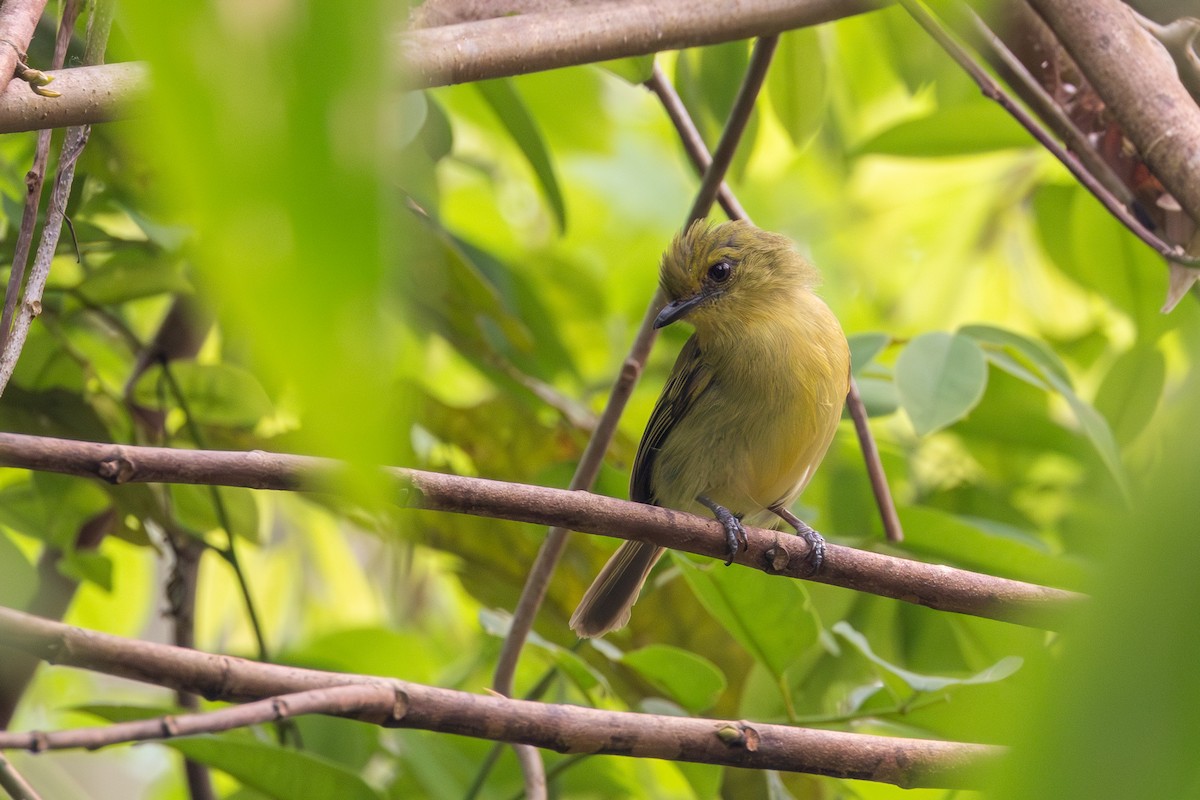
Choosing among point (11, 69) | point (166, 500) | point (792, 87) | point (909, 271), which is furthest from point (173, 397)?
point (909, 271)

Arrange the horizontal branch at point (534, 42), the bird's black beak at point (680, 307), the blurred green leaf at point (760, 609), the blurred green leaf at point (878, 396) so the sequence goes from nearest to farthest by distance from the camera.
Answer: the horizontal branch at point (534, 42)
the blurred green leaf at point (760, 609)
the blurred green leaf at point (878, 396)
the bird's black beak at point (680, 307)

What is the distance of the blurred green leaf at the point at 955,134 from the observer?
3.42 metres

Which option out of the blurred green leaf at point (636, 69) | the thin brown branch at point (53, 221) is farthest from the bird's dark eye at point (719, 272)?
the thin brown branch at point (53, 221)

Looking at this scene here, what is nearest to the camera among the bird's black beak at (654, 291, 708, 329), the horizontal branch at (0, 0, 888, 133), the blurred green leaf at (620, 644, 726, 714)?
the horizontal branch at (0, 0, 888, 133)

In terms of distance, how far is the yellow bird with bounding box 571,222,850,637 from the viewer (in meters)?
3.30

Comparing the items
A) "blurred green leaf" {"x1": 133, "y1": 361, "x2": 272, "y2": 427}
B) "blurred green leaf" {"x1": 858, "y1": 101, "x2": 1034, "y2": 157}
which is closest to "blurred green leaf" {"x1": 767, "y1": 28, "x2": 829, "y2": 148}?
"blurred green leaf" {"x1": 858, "y1": 101, "x2": 1034, "y2": 157}

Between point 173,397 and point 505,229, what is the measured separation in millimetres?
2049

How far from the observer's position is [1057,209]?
3.67m

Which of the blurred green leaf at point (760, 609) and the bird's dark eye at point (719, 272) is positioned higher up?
the bird's dark eye at point (719, 272)

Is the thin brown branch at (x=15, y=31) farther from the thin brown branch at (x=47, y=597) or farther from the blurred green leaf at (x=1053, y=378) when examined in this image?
the blurred green leaf at (x=1053, y=378)

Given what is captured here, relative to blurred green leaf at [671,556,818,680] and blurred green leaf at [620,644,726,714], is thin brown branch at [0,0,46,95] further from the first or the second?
blurred green leaf at [620,644,726,714]

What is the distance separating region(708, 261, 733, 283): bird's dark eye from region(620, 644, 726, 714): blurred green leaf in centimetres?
148

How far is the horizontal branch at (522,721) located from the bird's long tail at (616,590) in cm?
105

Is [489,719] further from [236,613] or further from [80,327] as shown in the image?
[236,613]
